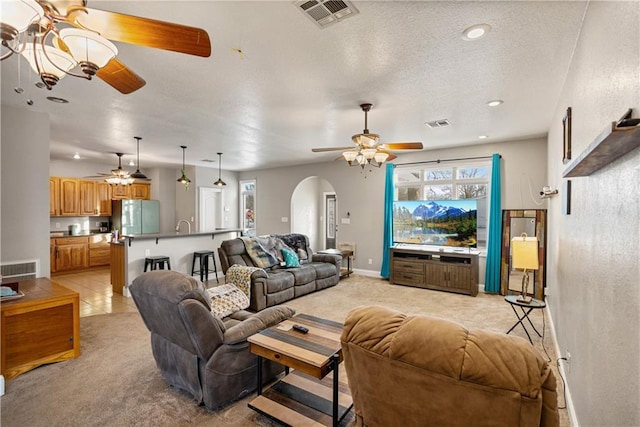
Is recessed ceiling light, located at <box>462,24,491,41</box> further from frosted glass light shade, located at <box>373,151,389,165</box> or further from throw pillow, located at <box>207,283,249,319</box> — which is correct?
throw pillow, located at <box>207,283,249,319</box>

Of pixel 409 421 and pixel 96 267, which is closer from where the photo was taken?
pixel 409 421

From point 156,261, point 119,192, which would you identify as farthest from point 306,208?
point 119,192

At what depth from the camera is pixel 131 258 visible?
17.2 ft

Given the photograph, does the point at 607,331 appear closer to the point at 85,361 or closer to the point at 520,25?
the point at 520,25

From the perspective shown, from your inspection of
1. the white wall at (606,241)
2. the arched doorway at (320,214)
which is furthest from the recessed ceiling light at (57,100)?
the arched doorway at (320,214)

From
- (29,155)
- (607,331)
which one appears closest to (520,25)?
(607,331)

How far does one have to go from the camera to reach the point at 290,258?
5.47 meters

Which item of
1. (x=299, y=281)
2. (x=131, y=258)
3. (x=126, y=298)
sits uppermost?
(x=131, y=258)

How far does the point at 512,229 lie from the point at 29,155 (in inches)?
278

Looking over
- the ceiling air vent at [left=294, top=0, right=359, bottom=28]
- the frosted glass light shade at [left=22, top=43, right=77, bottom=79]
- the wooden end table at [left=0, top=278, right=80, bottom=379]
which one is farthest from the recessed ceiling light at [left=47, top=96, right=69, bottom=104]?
the ceiling air vent at [left=294, top=0, right=359, bottom=28]

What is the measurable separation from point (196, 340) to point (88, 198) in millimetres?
7538

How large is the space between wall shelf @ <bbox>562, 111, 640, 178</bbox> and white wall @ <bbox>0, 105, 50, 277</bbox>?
196 inches

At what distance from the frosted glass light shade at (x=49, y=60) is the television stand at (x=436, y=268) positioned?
5616mm

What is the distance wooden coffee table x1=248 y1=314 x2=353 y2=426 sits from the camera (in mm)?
1920
